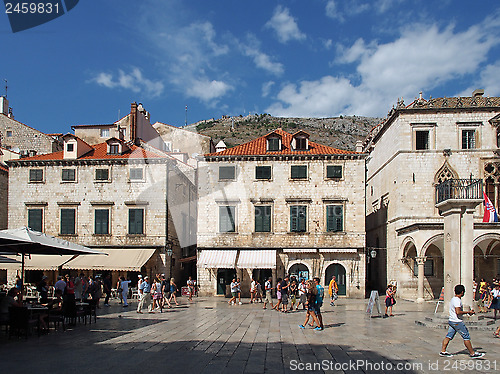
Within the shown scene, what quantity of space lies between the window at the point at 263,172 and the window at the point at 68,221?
1342 centimetres

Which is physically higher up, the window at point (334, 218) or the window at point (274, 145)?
the window at point (274, 145)

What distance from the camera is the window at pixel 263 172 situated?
3328 centimetres

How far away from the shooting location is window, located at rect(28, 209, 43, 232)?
34.0m

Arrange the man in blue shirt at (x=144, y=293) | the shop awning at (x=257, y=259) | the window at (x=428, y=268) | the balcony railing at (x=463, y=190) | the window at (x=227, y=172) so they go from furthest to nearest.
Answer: the window at (x=227, y=172) < the window at (x=428, y=268) < the shop awning at (x=257, y=259) < the man in blue shirt at (x=144, y=293) < the balcony railing at (x=463, y=190)

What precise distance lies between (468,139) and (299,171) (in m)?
12.3

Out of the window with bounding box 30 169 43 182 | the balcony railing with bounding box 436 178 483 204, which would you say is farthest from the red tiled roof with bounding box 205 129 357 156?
the balcony railing with bounding box 436 178 483 204

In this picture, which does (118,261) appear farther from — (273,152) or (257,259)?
(273,152)

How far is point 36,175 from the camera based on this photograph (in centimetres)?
3444

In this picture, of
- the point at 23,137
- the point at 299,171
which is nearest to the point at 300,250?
the point at 299,171

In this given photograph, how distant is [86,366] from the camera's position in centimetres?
1008

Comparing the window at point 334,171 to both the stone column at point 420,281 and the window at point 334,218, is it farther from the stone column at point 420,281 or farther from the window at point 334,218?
the stone column at point 420,281

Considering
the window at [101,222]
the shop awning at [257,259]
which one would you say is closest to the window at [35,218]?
the window at [101,222]

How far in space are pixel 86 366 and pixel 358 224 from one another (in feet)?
81.8

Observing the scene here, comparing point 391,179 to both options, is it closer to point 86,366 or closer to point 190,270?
point 190,270
